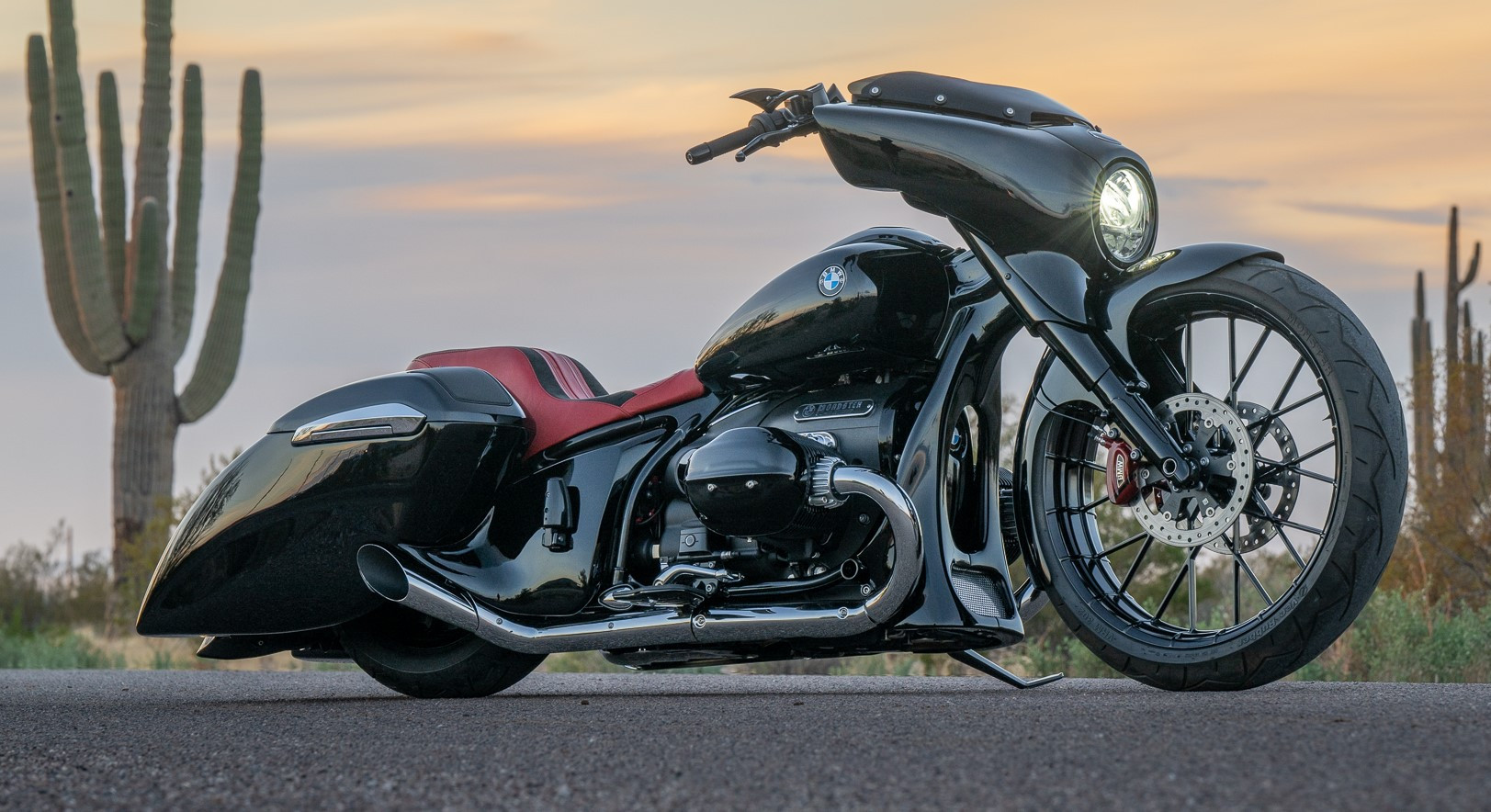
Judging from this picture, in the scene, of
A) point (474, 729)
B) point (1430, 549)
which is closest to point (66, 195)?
point (1430, 549)

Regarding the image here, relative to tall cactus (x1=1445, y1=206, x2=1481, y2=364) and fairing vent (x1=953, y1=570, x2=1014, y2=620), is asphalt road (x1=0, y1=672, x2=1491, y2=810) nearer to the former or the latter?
fairing vent (x1=953, y1=570, x2=1014, y2=620)

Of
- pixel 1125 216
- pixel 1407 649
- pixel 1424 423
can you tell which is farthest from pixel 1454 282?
pixel 1125 216

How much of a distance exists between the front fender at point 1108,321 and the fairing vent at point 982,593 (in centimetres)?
12

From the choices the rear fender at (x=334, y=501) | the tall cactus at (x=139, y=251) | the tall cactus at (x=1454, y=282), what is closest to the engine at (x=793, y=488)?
the rear fender at (x=334, y=501)

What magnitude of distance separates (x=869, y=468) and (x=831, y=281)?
58 centimetres

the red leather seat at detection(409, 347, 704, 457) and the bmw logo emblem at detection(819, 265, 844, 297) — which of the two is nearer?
the bmw logo emblem at detection(819, 265, 844, 297)

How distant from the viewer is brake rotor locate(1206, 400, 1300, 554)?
12.3 feet

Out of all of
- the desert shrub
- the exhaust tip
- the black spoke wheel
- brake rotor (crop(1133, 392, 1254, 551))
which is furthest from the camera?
the desert shrub

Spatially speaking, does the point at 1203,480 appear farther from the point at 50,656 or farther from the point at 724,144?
the point at 50,656

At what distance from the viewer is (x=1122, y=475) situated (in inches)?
156

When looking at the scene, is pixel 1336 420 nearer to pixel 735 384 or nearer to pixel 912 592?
pixel 912 592

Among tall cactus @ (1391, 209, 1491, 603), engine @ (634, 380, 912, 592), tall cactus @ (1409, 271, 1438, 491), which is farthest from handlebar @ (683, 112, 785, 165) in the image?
tall cactus @ (1409, 271, 1438, 491)

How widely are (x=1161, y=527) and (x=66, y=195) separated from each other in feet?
→ 49.6

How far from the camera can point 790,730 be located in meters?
3.28
